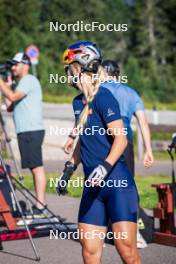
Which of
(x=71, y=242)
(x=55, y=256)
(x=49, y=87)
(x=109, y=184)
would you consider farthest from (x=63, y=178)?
(x=49, y=87)

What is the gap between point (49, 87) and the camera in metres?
66.6

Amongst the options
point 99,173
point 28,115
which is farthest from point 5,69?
point 99,173

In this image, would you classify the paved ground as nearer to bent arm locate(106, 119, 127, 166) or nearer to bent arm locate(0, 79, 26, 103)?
bent arm locate(0, 79, 26, 103)

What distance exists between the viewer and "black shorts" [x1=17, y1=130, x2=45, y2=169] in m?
11.3

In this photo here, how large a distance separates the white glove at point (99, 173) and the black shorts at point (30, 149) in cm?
519

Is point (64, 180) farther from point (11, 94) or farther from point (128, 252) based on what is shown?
point (11, 94)

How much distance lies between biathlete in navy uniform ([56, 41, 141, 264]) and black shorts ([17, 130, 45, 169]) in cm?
488

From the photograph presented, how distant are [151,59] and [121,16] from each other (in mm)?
18920

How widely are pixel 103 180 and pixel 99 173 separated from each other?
0.43 ft

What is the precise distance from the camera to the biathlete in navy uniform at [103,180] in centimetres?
627

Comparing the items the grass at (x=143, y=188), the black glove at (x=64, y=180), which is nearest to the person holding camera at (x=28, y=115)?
the grass at (x=143, y=188)

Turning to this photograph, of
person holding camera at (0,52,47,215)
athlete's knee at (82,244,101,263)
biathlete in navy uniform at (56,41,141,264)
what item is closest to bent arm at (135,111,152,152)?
biathlete in navy uniform at (56,41,141,264)

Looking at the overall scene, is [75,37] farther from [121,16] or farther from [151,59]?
[121,16]

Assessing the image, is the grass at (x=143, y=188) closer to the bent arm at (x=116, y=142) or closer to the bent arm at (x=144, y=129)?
the bent arm at (x=144, y=129)
